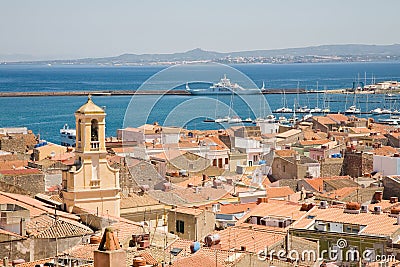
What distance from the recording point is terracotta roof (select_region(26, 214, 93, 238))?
34.6ft

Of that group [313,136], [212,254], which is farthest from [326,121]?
[212,254]

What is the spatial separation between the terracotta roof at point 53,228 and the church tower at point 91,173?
221 cm

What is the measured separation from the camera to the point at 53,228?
10.8 meters

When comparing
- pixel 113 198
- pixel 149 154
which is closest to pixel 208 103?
pixel 149 154

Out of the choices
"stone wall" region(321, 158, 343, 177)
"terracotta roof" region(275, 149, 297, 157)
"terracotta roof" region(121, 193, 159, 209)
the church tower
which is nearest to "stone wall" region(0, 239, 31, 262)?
the church tower

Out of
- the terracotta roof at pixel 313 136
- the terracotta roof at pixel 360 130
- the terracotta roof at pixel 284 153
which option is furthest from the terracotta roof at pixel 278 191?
the terracotta roof at pixel 360 130

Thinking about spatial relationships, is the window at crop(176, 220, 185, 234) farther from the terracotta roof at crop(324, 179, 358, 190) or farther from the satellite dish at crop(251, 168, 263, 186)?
the terracotta roof at crop(324, 179, 358, 190)

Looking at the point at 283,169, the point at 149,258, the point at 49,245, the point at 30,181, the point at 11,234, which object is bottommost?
the point at 283,169

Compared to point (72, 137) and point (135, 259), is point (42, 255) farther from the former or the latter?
point (72, 137)

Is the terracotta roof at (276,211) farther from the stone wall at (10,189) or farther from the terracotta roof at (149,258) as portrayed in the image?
the terracotta roof at (149,258)

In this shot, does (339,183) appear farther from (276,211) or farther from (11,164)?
(11,164)

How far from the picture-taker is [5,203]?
12078 millimetres

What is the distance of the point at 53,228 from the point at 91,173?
308 cm

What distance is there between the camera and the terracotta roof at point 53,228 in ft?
34.6
